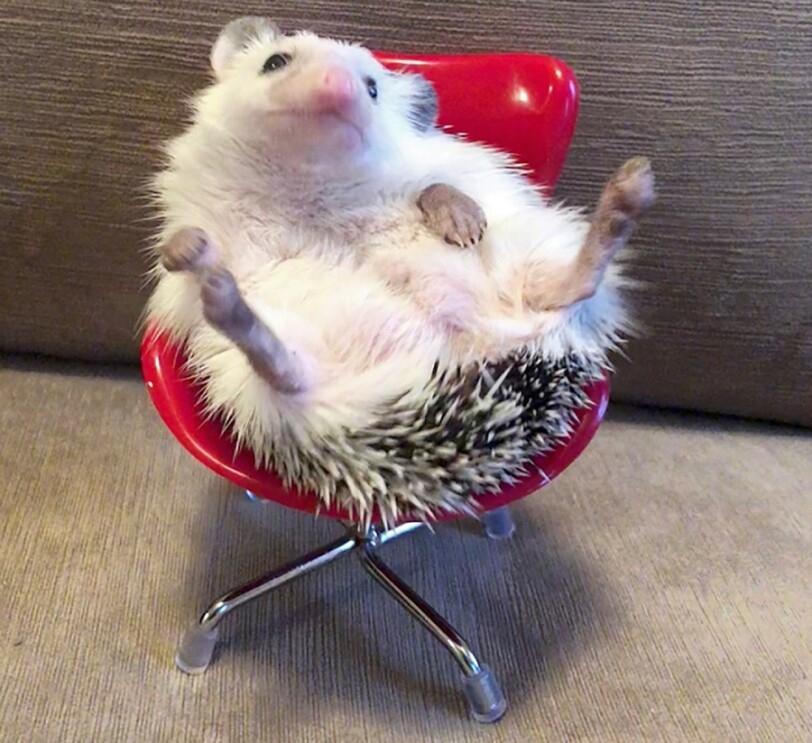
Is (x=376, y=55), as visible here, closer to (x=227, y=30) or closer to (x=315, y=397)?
(x=227, y=30)

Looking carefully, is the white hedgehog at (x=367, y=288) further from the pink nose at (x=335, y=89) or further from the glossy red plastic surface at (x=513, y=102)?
the glossy red plastic surface at (x=513, y=102)

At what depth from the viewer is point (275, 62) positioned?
113 centimetres

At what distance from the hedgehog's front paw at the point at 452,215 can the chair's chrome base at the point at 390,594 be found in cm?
47

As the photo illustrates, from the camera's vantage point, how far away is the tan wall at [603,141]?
1.62 m

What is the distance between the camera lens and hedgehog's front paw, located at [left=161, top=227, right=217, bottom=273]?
0.90 meters

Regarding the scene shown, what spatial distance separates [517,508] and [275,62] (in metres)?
0.97

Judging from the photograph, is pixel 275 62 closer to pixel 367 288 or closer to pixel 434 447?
pixel 367 288

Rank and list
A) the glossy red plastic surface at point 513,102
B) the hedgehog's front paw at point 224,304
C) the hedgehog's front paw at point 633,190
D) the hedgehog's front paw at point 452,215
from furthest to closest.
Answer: the glossy red plastic surface at point 513,102 → the hedgehog's front paw at point 452,215 → the hedgehog's front paw at point 633,190 → the hedgehog's front paw at point 224,304

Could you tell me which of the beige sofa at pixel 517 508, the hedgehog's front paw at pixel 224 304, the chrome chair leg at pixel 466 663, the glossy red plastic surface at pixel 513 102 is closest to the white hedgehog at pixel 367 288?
the hedgehog's front paw at pixel 224 304

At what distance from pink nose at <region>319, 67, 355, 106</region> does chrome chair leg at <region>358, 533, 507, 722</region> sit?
723mm

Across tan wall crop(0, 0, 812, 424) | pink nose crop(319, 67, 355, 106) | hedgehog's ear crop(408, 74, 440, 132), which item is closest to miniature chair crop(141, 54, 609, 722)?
hedgehog's ear crop(408, 74, 440, 132)

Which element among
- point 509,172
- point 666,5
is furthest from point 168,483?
point 666,5

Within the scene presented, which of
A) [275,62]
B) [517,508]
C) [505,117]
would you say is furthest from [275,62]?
[517,508]

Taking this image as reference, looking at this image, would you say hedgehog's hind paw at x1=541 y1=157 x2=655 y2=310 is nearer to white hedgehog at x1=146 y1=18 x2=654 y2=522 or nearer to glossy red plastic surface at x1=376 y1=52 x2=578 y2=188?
white hedgehog at x1=146 y1=18 x2=654 y2=522
